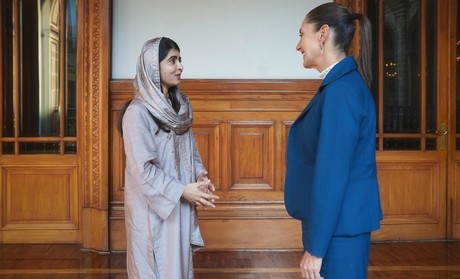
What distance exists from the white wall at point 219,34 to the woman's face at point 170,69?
2.15 meters

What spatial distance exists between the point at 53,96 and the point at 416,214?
321cm

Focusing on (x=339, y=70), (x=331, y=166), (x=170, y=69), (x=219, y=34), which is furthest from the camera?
(x=219, y=34)

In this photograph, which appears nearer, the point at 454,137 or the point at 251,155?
the point at 251,155

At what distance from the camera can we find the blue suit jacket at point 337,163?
5.13 feet

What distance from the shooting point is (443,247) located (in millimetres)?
4621

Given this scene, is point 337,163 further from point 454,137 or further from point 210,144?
point 454,137

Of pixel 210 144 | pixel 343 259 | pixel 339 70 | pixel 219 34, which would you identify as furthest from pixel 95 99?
pixel 343 259

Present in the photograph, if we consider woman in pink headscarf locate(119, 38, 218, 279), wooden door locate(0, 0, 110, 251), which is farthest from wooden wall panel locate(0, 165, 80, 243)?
woman in pink headscarf locate(119, 38, 218, 279)

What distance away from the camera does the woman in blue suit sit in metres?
1.57

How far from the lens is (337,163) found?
5.13 ft

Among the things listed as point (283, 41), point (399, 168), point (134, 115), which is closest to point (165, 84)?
point (134, 115)

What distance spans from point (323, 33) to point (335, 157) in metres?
0.39

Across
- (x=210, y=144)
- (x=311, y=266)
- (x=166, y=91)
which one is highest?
(x=166, y=91)

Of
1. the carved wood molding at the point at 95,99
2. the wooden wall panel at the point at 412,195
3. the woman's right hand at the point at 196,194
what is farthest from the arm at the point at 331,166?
the wooden wall panel at the point at 412,195
